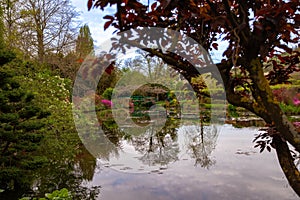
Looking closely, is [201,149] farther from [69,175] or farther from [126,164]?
[69,175]

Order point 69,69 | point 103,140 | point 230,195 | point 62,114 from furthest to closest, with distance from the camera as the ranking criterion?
point 69,69 < point 103,140 < point 62,114 < point 230,195

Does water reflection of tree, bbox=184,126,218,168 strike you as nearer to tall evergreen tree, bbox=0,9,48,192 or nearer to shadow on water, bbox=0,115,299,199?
shadow on water, bbox=0,115,299,199

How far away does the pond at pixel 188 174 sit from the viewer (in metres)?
3.11

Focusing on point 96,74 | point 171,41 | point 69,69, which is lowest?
point 96,74

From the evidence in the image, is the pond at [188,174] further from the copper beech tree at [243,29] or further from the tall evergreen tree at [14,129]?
the copper beech tree at [243,29]

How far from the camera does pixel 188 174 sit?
3.76 metres

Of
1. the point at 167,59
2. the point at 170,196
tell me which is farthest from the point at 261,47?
the point at 170,196

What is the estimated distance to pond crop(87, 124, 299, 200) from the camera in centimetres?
311

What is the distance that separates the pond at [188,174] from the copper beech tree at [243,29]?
2038 mm

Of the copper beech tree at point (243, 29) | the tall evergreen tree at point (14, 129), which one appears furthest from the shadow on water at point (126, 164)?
the copper beech tree at point (243, 29)

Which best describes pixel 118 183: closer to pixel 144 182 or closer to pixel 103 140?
pixel 144 182

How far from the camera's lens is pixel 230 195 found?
10.00 ft

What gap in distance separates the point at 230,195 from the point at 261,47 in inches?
98.1

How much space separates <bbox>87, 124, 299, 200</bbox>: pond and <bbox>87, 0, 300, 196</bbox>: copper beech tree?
2.04 m
